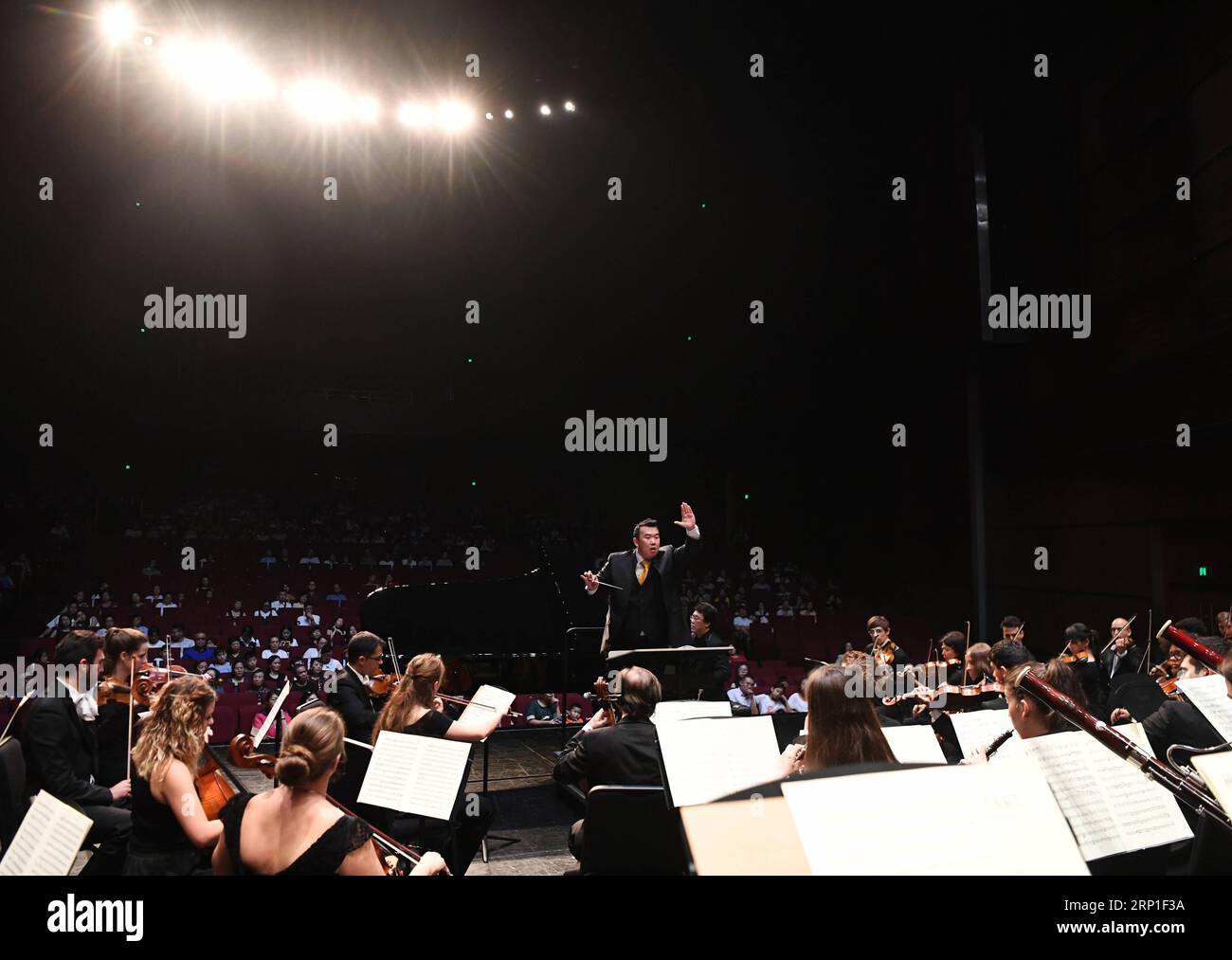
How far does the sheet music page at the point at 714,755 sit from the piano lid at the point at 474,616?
4250 mm

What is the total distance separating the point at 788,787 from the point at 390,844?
1679 millimetres

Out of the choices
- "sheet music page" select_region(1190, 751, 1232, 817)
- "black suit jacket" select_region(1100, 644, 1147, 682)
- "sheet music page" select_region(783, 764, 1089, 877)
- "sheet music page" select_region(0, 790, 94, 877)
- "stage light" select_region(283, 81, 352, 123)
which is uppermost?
"stage light" select_region(283, 81, 352, 123)

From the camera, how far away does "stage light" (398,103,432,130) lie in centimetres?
898

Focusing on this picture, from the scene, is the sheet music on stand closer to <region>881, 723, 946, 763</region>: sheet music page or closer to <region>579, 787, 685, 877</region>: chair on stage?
<region>579, 787, 685, 877</region>: chair on stage

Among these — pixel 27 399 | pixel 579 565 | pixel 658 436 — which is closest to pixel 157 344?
pixel 27 399

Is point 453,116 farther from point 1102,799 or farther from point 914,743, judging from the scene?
point 1102,799

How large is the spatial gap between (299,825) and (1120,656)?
6536mm

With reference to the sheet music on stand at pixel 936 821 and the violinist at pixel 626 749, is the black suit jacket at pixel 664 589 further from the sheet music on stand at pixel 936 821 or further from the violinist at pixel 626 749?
the sheet music on stand at pixel 936 821

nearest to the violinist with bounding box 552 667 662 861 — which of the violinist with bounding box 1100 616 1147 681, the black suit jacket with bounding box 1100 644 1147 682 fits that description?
the black suit jacket with bounding box 1100 644 1147 682

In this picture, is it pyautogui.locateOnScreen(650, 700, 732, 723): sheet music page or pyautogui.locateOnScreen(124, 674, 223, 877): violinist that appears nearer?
pyautogui.locateOnScreen(124, 674, 223, 877): violinist

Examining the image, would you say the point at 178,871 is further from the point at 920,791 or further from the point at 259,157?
the point at 259,157

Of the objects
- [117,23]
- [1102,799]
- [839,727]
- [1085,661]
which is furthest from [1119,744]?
[117,23]

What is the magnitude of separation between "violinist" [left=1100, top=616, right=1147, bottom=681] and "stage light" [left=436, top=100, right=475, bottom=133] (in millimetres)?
8090
